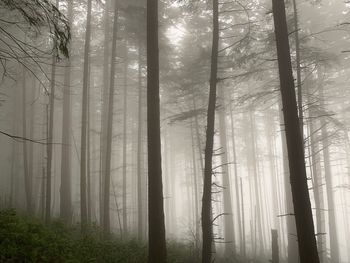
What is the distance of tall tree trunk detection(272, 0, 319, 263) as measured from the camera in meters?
7.42

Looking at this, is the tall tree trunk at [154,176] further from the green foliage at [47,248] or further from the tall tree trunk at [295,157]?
the tall tree trunk at [295,157]

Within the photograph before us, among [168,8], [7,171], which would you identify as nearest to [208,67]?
[168,8]

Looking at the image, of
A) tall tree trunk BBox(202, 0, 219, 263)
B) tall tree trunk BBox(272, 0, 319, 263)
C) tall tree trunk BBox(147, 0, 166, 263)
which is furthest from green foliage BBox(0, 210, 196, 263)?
tall tree trunk BBox(272, 0, 319, 263)

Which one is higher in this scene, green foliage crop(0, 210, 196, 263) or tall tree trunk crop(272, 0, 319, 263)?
tall tree trunk crop(272, 0, 319, 263)

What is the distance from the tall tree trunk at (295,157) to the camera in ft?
24.3

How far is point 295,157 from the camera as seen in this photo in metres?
7.86

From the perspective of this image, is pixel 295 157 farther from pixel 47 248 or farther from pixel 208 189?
pixel 47 248

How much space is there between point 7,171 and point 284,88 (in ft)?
117

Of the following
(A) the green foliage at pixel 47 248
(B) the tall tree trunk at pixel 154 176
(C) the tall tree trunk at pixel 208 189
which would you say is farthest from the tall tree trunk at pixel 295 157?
(A) the green foliage at pixel 47 248

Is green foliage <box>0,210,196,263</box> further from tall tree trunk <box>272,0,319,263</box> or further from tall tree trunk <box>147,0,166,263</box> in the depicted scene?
tall tree trunk <box>272,0,319,263</box>

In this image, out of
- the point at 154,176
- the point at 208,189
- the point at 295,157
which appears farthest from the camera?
the point at 208,189

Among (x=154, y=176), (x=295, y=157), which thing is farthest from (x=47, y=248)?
(x=295, y=157)

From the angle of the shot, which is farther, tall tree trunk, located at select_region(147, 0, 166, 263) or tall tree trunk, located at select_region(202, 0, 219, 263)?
tall tree trunk, located at select_region(202, 0, 219, 263)

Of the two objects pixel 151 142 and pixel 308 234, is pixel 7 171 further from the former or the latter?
pixel 308 234
